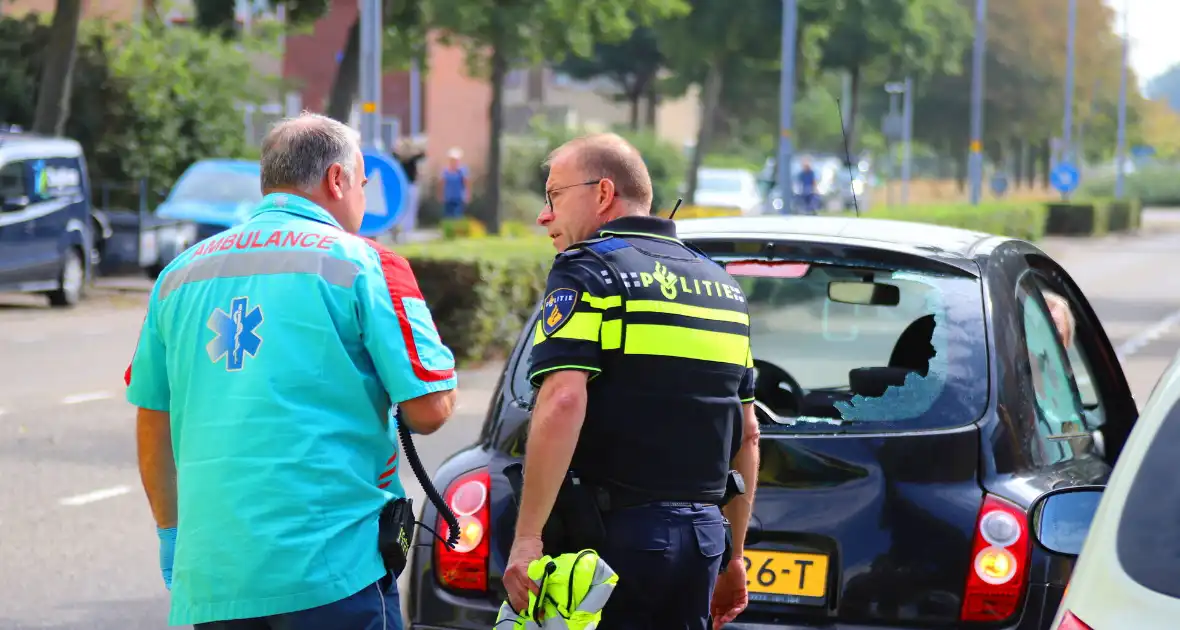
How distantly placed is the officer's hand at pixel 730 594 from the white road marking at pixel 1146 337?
13285 millimetres

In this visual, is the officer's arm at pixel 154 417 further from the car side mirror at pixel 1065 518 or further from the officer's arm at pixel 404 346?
the car side mirror at pixel 1065 518

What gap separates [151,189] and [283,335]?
1033 inches

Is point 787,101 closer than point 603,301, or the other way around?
point 603,301

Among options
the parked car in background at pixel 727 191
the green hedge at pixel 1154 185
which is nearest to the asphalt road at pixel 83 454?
the parked car in background at pixel 727 191

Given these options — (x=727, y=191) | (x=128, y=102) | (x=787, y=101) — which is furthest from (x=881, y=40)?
(x=128, y=102)

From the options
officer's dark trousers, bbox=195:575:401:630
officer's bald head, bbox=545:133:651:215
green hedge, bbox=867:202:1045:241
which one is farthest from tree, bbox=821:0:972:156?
officer's dark trousers, bbox=195:575:401:630

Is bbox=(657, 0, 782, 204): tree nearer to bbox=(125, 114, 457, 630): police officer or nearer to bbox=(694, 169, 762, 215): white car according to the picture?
bbox=(694, 169, 762, 215): white car

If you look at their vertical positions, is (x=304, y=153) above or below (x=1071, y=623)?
above

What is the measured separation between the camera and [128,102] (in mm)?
28000

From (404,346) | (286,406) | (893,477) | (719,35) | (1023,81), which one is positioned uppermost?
(1023,81)

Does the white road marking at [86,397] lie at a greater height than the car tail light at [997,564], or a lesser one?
lesser

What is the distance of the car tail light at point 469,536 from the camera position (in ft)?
13.7

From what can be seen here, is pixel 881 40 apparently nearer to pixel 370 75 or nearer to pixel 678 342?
pixel 370 75

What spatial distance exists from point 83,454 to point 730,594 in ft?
23.8
